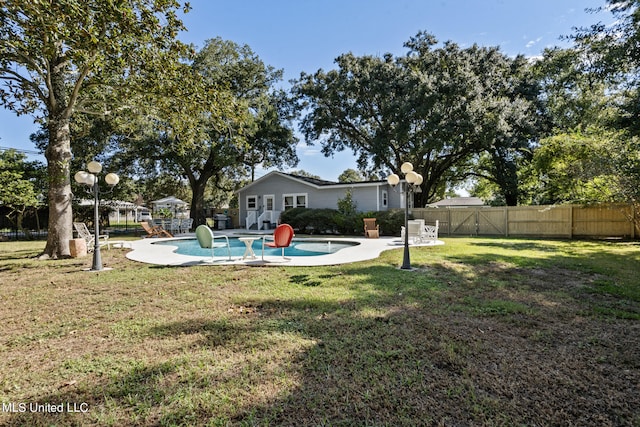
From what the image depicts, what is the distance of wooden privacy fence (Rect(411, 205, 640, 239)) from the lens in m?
14.8

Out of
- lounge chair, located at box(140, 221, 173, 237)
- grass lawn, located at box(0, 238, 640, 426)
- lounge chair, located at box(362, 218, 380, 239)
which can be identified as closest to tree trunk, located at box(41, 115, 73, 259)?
grass lawn, located at box(0, 238, 640, 426)

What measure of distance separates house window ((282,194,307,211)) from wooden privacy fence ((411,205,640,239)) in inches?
323

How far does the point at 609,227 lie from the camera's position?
1503cm

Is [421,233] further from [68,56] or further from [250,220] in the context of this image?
[250,220]

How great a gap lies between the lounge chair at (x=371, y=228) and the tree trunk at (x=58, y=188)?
1190 centimetres

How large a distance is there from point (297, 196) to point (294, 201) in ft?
1.39

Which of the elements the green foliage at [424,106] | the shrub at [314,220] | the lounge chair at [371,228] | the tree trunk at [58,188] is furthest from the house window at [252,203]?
the tree trunk at [58,188]

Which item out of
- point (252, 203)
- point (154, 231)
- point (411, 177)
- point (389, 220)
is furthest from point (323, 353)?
A: point (252, 203)

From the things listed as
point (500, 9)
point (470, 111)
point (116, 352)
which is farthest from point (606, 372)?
point (470, 111)

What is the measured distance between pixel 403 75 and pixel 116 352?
72.4 feet

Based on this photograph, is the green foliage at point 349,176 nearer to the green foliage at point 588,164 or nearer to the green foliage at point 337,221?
the green foliage at point 337,221

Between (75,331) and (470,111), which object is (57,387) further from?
(470,111)

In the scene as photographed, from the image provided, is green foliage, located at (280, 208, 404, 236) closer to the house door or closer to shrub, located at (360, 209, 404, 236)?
shrub, located at (360, 209, 404, 236)

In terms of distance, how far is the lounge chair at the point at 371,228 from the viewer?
1608 centimetres
